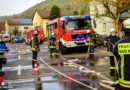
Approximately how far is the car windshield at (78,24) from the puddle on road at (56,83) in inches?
396

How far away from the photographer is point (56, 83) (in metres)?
9.02

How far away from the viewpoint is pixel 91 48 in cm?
1616

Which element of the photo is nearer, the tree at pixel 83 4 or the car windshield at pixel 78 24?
the car windshield at pixel 78 24

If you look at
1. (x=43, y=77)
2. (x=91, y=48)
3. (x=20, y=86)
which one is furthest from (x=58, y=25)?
(x=20, y=86)

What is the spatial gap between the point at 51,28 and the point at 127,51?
71.6 feet

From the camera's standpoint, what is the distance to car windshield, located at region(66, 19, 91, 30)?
20094mm

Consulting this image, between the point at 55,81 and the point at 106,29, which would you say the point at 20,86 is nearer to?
the point at 55,81

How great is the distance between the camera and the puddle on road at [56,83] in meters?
8.30

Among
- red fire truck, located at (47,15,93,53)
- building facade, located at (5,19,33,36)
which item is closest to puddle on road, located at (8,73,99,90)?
red fire truck, located at (47,15,93,53)

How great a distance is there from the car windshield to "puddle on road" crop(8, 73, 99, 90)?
396 inches

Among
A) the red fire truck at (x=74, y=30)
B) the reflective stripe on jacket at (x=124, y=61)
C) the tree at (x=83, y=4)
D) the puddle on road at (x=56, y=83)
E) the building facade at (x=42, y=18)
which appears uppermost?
the building facade at (x=42, y=18)

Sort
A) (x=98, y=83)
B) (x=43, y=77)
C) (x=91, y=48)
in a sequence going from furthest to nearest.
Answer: (x=91, y=48) < (x=43, y=77) < (x=98, y=83)

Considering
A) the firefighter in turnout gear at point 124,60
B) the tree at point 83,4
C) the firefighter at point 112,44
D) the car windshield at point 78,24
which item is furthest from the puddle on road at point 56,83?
the tree at point 83,4

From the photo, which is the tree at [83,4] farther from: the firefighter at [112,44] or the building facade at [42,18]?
the building facade at [42,18]
